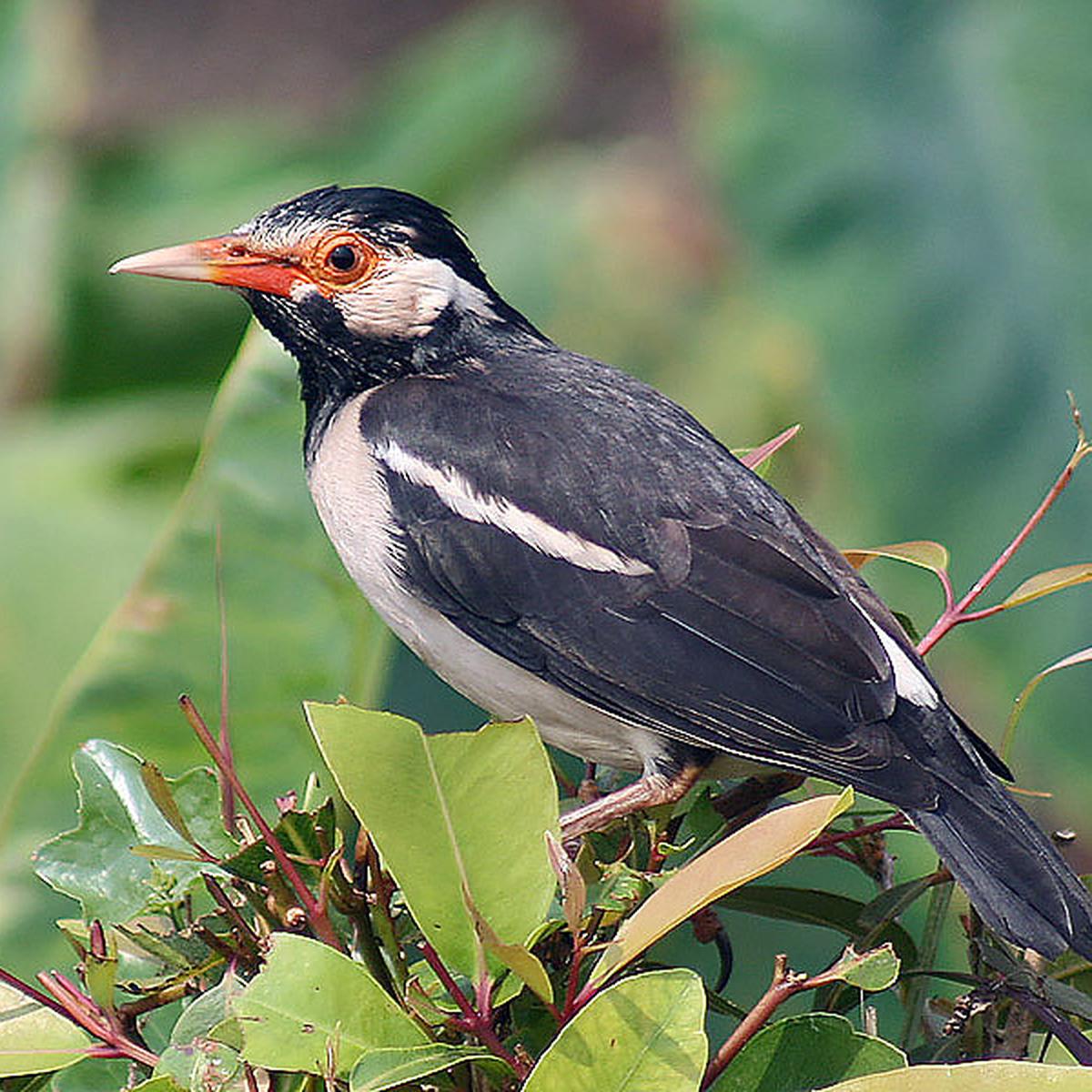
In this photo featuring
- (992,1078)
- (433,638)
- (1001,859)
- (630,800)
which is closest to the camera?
(992,1078)

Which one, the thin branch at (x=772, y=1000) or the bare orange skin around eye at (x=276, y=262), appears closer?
the thin branch at (x=772, y=1000)

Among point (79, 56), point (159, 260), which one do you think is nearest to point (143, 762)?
point (159, 260)

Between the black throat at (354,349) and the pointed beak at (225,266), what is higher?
the pointed beak at (225,266)

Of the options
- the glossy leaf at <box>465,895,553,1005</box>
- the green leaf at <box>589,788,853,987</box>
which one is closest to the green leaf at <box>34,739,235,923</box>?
the glossy leaf at <box>465,895,553,1005</box>

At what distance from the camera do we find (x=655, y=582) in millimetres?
2027

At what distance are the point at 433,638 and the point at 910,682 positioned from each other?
568 mm

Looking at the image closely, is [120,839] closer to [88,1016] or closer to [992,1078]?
[88,1016]

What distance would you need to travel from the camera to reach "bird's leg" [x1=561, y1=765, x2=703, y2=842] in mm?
1844

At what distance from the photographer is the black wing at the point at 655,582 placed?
1.96 m

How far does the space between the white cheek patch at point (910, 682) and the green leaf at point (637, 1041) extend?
736 mm

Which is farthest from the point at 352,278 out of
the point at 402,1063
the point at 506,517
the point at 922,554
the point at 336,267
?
the point at 402,1063

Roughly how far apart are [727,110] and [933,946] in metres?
3.35

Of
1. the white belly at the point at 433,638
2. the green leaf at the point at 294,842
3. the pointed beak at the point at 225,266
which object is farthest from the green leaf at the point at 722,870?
the pointed beak at the point at 225,266

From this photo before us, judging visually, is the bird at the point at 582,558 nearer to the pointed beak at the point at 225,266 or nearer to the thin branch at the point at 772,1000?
the pointed beak at the point at 225,266
